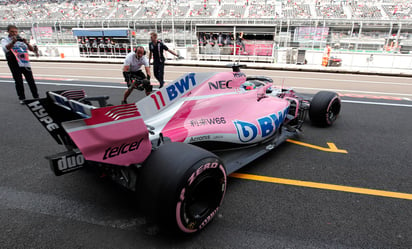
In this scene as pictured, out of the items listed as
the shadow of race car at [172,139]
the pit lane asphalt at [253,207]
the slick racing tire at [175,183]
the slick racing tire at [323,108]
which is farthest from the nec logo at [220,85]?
the slick racing tire at [323,108]

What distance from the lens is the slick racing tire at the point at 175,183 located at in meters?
1.84

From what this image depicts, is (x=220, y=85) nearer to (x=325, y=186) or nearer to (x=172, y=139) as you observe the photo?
(x=172, y=139)

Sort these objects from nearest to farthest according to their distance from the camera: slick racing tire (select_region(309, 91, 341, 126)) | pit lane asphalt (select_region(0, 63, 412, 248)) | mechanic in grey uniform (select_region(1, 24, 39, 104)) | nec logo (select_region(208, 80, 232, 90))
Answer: pit lane asphalt (select_region(0, 63, 412, 248))
nec logo (select_region(208, 80, 232, 90))
slick racing tire (select_region(309, 91, 341, 126))
mechanic in grey uniform (select_region(1, 24, 39, 104))

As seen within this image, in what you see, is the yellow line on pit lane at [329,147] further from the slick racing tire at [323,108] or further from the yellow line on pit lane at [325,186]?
the yellow line on pit lane at [325,186]

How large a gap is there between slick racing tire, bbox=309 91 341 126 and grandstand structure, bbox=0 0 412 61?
611 inches

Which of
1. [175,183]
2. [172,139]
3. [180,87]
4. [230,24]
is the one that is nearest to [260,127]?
[180,87]

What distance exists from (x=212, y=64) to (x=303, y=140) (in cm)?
1392

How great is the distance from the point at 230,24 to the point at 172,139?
79.2 ft

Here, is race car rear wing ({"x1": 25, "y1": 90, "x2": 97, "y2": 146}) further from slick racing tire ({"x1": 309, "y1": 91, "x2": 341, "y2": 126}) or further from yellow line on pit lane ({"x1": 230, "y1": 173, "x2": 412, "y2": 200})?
slick racing tire ({"x1": 309, "y1": 91, "x2": 341, "y2": 126})

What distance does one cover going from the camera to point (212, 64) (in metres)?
17.4

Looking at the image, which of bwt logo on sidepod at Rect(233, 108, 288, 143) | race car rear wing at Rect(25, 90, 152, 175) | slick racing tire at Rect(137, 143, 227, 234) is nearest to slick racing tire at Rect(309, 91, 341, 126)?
bwt logo on sidepod at Rect(233, 108, 288, 143)

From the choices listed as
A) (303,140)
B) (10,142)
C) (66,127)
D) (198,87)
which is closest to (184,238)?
(66,127)

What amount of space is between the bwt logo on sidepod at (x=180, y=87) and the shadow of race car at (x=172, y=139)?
1 cm

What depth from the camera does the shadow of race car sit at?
1.82m
